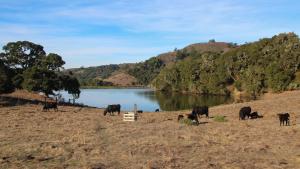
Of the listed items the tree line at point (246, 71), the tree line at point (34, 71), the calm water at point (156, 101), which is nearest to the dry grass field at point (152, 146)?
the tree line at point (34, 71)

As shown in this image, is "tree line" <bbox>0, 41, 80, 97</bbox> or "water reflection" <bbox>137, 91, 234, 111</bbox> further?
"water reflection" <bbox>137, 91, 234, 111</bbox>

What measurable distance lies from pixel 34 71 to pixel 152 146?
4806 cm

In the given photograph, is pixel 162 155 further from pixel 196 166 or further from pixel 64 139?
pixel 64 139

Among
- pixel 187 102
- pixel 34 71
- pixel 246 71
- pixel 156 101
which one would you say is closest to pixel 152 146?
pixel 34 71

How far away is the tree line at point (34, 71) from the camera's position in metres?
66.5

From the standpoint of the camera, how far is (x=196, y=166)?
17.0 meters

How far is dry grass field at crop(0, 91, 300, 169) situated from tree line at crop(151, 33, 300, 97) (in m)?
65.9

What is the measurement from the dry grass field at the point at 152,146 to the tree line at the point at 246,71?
6590 cm

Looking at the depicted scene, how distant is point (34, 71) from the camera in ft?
217

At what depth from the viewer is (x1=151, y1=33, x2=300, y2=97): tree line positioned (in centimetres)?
9650

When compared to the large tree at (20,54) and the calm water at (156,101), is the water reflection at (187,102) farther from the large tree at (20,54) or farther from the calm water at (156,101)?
→ the large tree at (20,54)

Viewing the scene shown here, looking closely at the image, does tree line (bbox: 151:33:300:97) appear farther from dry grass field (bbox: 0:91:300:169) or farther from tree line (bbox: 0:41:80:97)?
dry grass field (bbox: 0:91:300:169)

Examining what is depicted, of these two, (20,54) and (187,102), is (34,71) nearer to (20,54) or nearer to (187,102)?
(20,54)

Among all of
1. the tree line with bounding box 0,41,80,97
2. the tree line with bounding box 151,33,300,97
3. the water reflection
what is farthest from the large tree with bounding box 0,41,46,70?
the tree line with bounding box 151,33,300,97
